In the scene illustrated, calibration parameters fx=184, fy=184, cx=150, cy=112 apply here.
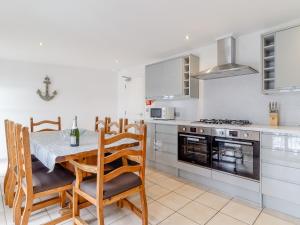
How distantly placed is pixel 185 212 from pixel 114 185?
984 millimetres

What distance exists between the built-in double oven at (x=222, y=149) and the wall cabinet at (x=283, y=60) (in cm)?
72

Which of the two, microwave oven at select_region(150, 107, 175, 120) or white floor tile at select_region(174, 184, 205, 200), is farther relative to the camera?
microwave oven at select_region(150, 107, 175, 120)

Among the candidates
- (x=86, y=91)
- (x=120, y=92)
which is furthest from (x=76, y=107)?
(x=120, y=92)

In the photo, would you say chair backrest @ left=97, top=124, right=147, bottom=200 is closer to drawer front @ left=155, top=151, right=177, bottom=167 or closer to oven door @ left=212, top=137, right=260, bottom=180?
oven door @ left=212, top=137, right=260, bottom=180

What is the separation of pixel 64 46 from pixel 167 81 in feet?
6.31

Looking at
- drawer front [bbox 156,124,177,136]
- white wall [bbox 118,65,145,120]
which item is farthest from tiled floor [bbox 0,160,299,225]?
white wall [bbox 118,65,145,120]

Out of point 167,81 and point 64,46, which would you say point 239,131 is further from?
point 64,46

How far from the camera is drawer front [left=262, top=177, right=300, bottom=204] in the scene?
6.14 feet

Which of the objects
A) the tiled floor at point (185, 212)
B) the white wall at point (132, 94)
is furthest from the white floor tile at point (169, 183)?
the white wall at point (132, 94)

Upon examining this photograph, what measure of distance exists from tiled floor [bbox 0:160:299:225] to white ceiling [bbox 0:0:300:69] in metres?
2.21

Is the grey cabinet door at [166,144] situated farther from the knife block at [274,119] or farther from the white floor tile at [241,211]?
the knife block at [274,119]

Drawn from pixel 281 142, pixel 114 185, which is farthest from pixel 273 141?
pixel 114 185

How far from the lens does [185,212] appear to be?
2.02 metres

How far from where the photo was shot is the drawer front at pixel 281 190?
187cm
